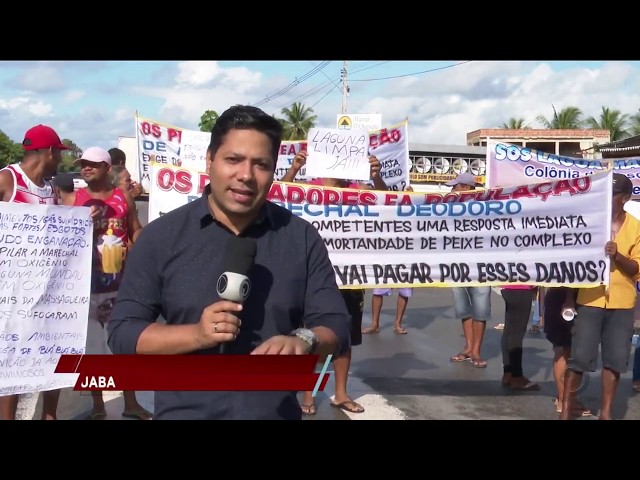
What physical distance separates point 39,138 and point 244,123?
3014 millimetres

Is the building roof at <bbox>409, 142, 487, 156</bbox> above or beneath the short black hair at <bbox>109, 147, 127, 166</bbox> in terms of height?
above

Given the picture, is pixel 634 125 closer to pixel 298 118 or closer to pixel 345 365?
pixel 298 118

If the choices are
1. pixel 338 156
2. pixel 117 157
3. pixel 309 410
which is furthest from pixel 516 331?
pixel 117 157

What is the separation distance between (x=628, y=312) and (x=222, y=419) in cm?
406

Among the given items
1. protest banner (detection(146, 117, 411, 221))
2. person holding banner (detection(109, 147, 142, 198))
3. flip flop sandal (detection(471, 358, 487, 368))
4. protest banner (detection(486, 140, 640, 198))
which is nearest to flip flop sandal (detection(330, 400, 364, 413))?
flip flop sandal (detection(471, 358, 487, 368))

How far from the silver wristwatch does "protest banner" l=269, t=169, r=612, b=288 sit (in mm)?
3698

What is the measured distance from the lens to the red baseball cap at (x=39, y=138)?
463cm

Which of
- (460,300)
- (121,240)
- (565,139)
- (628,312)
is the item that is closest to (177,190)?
(121,240)

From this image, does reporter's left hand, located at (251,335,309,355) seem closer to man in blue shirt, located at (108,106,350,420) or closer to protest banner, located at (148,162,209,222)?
man in blue shirt, located at (108,106,350,420)

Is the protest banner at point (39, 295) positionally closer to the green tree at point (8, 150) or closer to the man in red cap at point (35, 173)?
the man in red cap at point (35, 173)

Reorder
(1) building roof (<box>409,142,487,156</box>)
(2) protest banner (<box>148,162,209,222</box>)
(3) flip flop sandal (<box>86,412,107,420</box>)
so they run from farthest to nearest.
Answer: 1. (1) building roof (<box>409,142,487,156</box>)
2. (2) protest banner (<box>148,162,209,222</box>)
3. (3) flip flop sandal (<box>86,412,107,420</box>)

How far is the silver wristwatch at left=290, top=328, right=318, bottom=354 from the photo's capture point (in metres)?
2.03

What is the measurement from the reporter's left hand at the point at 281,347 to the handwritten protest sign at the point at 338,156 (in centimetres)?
481

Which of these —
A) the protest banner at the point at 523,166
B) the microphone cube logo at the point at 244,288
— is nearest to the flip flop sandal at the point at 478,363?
the protest banner at the point at 523,166
